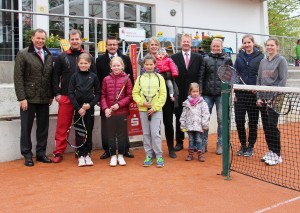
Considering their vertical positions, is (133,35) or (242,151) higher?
(133,35)

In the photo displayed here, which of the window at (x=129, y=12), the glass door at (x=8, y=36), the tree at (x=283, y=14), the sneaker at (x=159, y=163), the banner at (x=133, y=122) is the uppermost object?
the tree at (x=283, y=14)

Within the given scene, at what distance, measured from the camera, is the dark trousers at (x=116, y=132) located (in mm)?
→ 6348

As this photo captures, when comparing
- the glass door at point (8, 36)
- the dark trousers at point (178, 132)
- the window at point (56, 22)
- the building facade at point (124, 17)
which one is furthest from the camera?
the window at point (56, 22)

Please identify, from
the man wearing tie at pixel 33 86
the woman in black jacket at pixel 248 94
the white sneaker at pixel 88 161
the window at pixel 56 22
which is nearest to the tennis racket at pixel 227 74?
the woman in black jacket at pixel 248 94

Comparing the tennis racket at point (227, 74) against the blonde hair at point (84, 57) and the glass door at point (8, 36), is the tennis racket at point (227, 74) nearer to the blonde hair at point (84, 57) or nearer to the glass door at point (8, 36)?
the blonde hair at point (84, 57)

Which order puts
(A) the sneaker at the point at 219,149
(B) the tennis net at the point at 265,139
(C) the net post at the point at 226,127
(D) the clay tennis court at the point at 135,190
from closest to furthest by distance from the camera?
(D) the clay tennis court at the point at 135,190
(C) the net post at the point at 226,127
(B) the tennis net at the point at 265,139
(A) the sneaker at the point at 219,149

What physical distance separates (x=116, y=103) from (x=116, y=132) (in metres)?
0.52

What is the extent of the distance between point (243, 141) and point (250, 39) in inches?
74.7

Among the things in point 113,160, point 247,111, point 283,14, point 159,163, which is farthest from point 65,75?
point 283,14

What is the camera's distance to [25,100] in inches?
239

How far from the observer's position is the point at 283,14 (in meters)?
31.7

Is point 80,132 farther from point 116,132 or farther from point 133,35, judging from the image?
point 133,35

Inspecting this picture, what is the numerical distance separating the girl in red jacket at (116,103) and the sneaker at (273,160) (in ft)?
8.02

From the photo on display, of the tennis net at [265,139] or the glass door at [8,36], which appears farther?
the glass door at [8,36]
